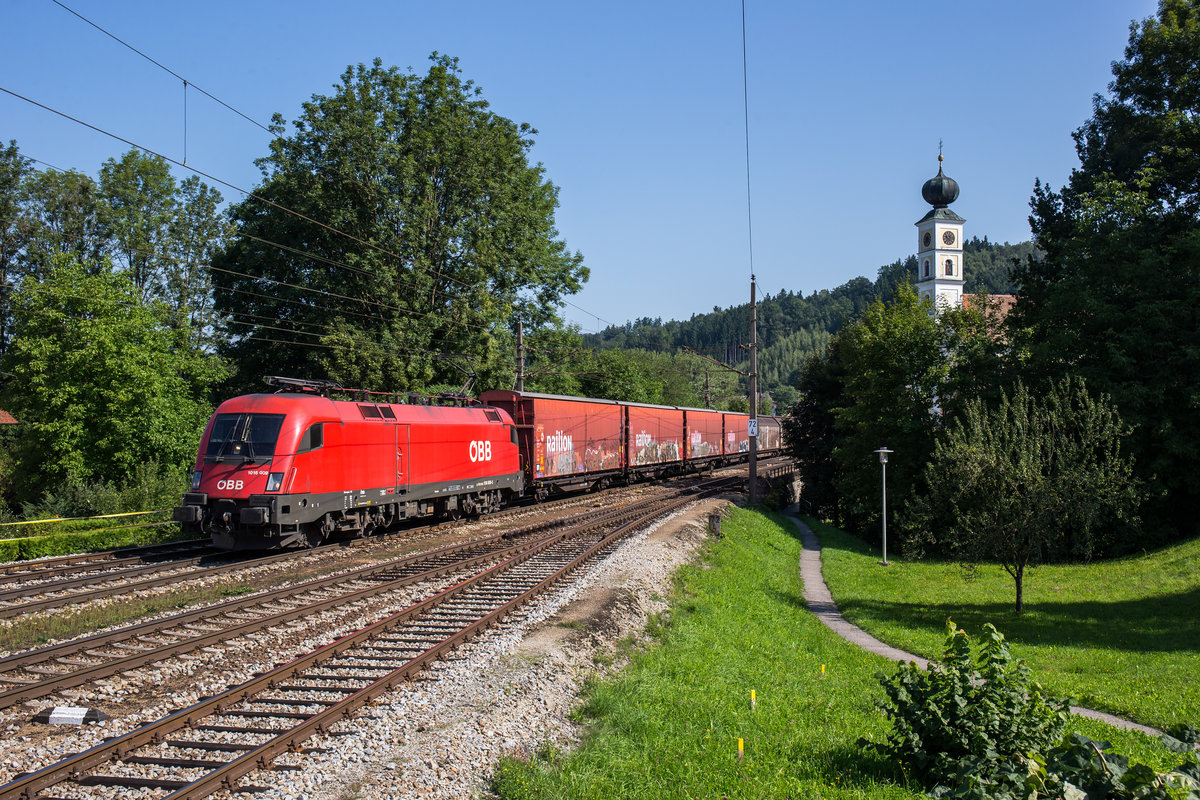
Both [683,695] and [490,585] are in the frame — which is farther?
[490,585]

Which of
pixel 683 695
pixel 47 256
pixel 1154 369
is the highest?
pixel 47 256

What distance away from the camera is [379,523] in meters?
20.2

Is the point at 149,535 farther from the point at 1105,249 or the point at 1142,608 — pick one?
the point at 1105,249

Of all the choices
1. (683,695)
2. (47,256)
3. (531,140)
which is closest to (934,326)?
(531,140)

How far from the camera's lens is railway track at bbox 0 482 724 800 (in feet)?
20.0

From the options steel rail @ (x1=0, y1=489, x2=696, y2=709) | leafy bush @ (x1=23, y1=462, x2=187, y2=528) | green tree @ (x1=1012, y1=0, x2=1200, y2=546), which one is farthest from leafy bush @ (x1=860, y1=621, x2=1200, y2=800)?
leafy bush @ (x1=23, y1=462, x2=187, y2=528)

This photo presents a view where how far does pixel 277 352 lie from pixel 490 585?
27.8m

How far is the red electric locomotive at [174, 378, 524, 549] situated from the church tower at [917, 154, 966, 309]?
72.7m

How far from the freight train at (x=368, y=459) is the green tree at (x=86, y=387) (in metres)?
10.7

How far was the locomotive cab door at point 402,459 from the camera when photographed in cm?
1989

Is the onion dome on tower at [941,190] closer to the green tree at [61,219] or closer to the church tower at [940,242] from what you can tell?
the church tower at [940,242]

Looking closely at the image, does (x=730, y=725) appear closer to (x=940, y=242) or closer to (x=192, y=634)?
(x=192, y=634)

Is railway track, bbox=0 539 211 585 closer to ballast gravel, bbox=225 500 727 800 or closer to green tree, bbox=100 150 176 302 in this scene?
ballast gravel, bbox=225 500 727 800

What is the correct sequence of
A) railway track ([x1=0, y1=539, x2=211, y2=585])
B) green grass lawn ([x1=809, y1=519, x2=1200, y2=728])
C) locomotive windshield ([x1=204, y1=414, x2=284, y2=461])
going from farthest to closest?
1. locomotive windshield ([x1=204, y1=414, x2=284, y2=461])
2. railway track ([x1=0, y1=539, x2=211, y2=585])
3. green grass lawn ([x1=809, y1=519, x2=1200, y2=728])
